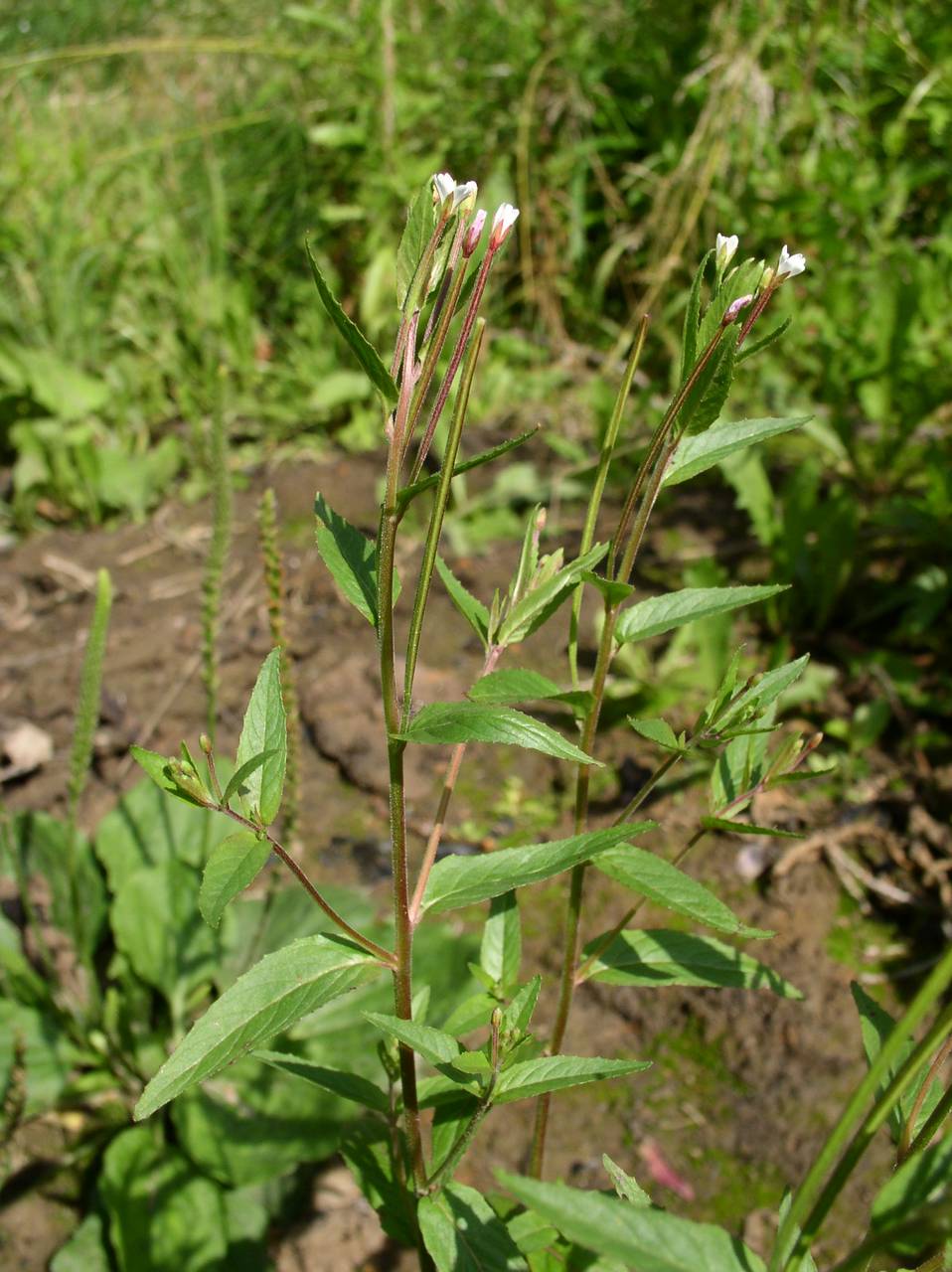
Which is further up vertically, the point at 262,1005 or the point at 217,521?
the point at 217,521

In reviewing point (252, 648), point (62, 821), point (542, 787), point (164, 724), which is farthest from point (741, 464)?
point (62, 821)

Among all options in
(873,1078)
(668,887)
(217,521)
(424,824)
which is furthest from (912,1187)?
(424,824)

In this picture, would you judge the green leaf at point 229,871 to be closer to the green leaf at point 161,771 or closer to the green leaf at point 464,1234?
the green leaf at point 161,771

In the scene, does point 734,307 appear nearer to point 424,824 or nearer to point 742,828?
point 742,828

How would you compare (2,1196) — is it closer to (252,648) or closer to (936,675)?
(252,648)

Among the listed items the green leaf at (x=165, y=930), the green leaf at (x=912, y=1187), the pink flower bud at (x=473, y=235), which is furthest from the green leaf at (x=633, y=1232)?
the green leaf at (x=165, y=930)

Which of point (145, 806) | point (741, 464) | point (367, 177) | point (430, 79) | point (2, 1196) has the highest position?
point (430, 79)
